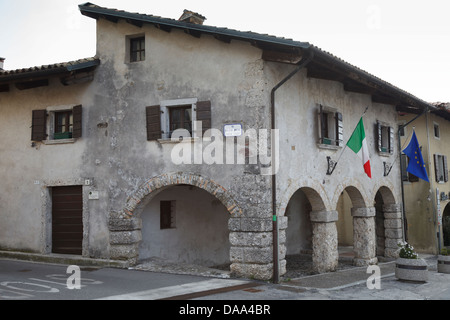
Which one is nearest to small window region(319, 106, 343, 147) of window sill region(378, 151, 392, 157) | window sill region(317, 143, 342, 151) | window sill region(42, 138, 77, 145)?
window sill region(317, 143, 342, 151)

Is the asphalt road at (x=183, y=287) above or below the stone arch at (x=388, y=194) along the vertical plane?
below

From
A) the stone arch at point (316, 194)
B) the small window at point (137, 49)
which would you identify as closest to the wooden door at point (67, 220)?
the small window at point (137, 49)

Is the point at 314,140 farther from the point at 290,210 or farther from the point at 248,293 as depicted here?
the point at 290,210

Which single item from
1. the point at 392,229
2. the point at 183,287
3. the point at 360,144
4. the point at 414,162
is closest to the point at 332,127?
the point at 360,144

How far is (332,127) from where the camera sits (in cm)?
1303

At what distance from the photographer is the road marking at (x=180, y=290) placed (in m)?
8.23

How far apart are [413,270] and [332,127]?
4.38 m

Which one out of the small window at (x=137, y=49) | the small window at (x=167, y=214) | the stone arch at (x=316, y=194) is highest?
the small window at (x=137, y=49)

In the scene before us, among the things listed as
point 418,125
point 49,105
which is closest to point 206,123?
point 49,105

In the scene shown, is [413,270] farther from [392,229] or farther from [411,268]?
[392,229]

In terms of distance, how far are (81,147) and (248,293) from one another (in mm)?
6241

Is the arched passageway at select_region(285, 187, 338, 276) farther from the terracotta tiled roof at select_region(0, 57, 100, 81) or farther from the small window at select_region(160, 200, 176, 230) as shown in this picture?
the terracotta tiled roof at select_region(0, 57, 100, 81)

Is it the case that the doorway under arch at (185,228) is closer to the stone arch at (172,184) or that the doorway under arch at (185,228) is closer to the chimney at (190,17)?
the stone arch at (172,184)

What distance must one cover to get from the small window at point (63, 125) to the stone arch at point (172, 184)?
2.80 metres
